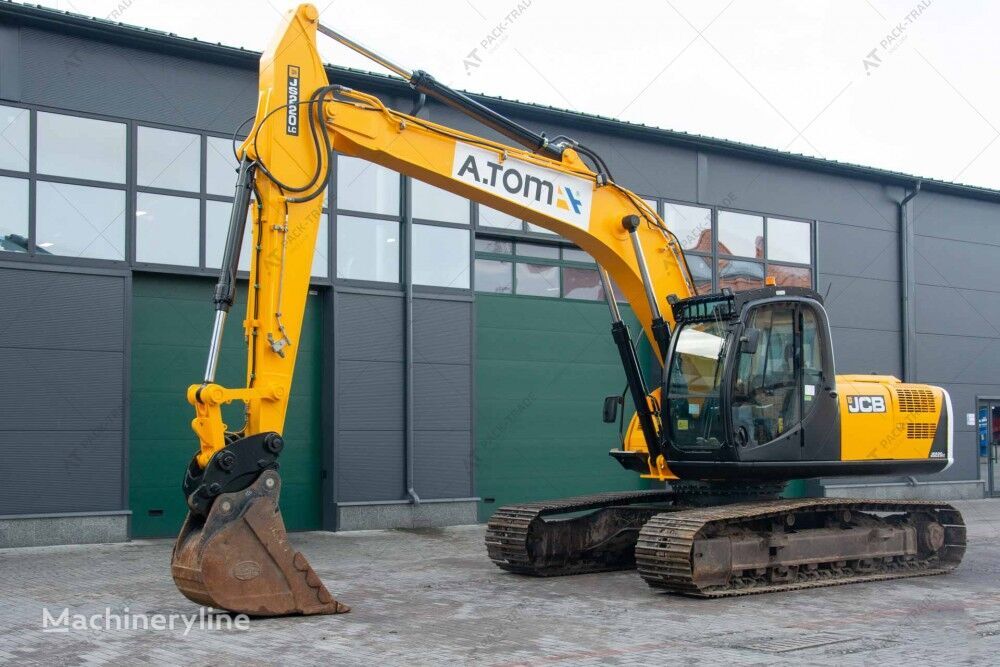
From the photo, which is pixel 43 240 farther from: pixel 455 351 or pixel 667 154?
pixel 667 154

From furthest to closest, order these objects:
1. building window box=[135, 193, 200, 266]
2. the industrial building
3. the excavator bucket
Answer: building window box=[135, 193, 200, 266]
the industrial building
the excavator bucket

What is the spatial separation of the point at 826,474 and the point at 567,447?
745cm

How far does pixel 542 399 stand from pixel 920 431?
7.15 meters

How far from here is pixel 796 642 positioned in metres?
8.39

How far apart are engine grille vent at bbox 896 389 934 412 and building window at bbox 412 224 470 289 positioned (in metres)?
7.33

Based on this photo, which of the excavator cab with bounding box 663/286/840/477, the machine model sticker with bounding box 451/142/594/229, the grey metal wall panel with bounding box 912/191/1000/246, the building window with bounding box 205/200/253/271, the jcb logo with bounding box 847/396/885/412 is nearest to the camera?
the machine model sticker with bounding box 451/142/594/229

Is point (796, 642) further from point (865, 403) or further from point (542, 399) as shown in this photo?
point (542, 399)

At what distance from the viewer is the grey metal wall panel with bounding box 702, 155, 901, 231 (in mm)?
21031

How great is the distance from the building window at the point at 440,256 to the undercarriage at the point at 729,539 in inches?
225

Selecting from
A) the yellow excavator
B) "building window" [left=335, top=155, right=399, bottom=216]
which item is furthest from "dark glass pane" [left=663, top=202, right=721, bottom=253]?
the yellow excavator

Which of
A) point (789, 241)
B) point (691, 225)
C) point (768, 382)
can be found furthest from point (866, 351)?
point (768, 382)

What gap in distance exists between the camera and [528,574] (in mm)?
12227

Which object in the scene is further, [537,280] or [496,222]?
[537,280]

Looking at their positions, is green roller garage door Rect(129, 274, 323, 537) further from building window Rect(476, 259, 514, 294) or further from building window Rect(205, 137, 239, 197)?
building window Rect(476, 259, 514, 294)
